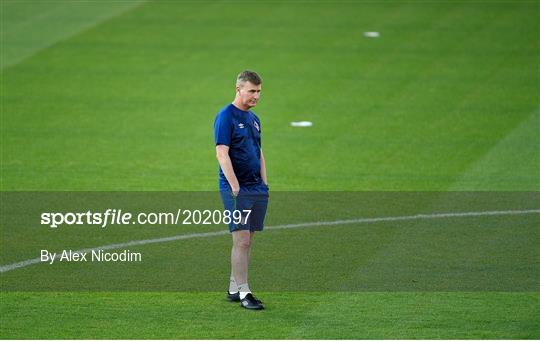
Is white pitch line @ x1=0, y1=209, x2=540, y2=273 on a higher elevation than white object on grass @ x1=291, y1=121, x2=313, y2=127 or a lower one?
lower

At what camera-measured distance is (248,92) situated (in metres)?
10.5

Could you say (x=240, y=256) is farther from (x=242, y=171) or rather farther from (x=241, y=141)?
(x=241, y=141)

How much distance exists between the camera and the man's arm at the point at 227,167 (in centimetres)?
1047

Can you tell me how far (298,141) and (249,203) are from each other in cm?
727

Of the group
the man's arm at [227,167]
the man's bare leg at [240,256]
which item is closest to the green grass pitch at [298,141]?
the man's bare leg at [240,256]

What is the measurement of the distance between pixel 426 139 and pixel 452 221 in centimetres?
418

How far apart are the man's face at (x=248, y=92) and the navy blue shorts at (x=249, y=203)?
764mm

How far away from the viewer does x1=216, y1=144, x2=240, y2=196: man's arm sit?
10.5 metres

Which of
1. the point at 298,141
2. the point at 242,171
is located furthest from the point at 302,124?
the point at 242,171

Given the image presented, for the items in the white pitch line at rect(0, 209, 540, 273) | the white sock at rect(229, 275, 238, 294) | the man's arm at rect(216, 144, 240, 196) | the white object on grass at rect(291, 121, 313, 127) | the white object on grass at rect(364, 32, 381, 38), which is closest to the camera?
the man's arm at rect(216, 144, 240, 196)

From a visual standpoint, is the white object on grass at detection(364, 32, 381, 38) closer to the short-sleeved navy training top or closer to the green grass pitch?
the green grass pitch

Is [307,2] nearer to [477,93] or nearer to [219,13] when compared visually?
[219,13]

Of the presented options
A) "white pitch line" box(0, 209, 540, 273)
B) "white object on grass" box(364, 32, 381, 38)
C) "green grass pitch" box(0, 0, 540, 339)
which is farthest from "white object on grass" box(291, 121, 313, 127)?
"white object on grass" box(364, 32, 381, 38)

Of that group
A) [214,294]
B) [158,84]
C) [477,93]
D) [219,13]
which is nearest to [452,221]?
[214,294]
